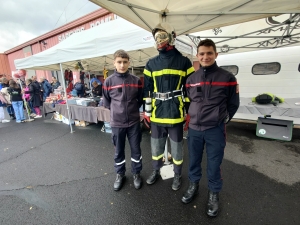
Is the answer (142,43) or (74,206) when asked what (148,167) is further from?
(142,43)

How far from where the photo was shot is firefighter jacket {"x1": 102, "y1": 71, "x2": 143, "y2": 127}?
2.11 metres

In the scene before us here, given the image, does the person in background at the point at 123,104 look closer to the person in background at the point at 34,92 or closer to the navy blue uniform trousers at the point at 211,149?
the navy blue uniform trousers at the point at 211,149

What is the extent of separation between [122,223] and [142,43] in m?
2.83

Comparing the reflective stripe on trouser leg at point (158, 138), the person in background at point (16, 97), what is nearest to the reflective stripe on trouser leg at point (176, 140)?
the reflective stripe on trouser leg at point (158, 138)

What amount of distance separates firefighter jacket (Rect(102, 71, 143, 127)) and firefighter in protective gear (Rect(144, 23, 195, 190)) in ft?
0.73

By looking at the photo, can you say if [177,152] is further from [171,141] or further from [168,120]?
[168,120]

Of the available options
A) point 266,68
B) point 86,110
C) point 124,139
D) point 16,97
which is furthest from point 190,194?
point 16,97

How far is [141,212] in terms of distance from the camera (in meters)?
1.91

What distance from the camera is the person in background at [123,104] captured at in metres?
2.10

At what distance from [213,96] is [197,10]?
1384 millimetres

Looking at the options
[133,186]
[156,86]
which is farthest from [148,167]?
[156,86]

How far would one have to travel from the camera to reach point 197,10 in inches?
86.7

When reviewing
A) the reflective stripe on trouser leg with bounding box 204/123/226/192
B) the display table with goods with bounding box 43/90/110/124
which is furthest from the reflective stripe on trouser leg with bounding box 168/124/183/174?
the display table with goods with bounding box 43/90/110/124

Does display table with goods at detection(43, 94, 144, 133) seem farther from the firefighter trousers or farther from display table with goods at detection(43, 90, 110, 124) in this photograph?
the firefighter trousers
